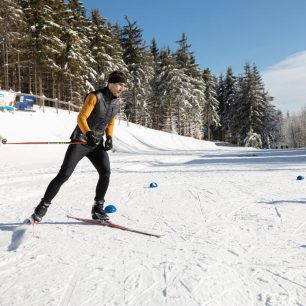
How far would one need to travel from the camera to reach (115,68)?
43000mm

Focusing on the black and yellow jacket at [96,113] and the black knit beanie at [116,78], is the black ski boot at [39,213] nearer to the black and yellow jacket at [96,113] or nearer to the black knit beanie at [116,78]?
the black and yellow jacket at [96,113]

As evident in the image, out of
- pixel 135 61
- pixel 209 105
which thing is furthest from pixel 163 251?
pixel 209 105

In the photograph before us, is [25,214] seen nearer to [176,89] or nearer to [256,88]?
[176,89]

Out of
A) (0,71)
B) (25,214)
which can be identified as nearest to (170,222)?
(25,214)

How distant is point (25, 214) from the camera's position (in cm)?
550

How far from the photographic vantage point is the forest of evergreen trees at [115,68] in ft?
107

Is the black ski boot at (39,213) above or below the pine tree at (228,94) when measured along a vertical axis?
below

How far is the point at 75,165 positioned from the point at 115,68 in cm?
4024

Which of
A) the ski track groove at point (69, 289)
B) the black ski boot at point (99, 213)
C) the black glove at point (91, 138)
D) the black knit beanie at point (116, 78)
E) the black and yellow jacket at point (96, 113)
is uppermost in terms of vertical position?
the black knit beanie at point (116, 78)

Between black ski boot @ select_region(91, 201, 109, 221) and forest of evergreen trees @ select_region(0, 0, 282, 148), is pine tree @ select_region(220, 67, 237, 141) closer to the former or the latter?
forest of evergreen trees @ select_region(0, 0, 282, 148)

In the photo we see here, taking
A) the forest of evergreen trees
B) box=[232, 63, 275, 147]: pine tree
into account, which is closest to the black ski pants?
the forest of evergreen trees

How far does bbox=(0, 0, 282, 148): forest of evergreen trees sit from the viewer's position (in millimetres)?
32469

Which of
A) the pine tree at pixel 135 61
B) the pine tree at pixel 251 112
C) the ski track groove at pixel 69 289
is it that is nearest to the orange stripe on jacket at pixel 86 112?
the ski track groove at pixel 69 289

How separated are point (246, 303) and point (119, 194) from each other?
5.25 m
